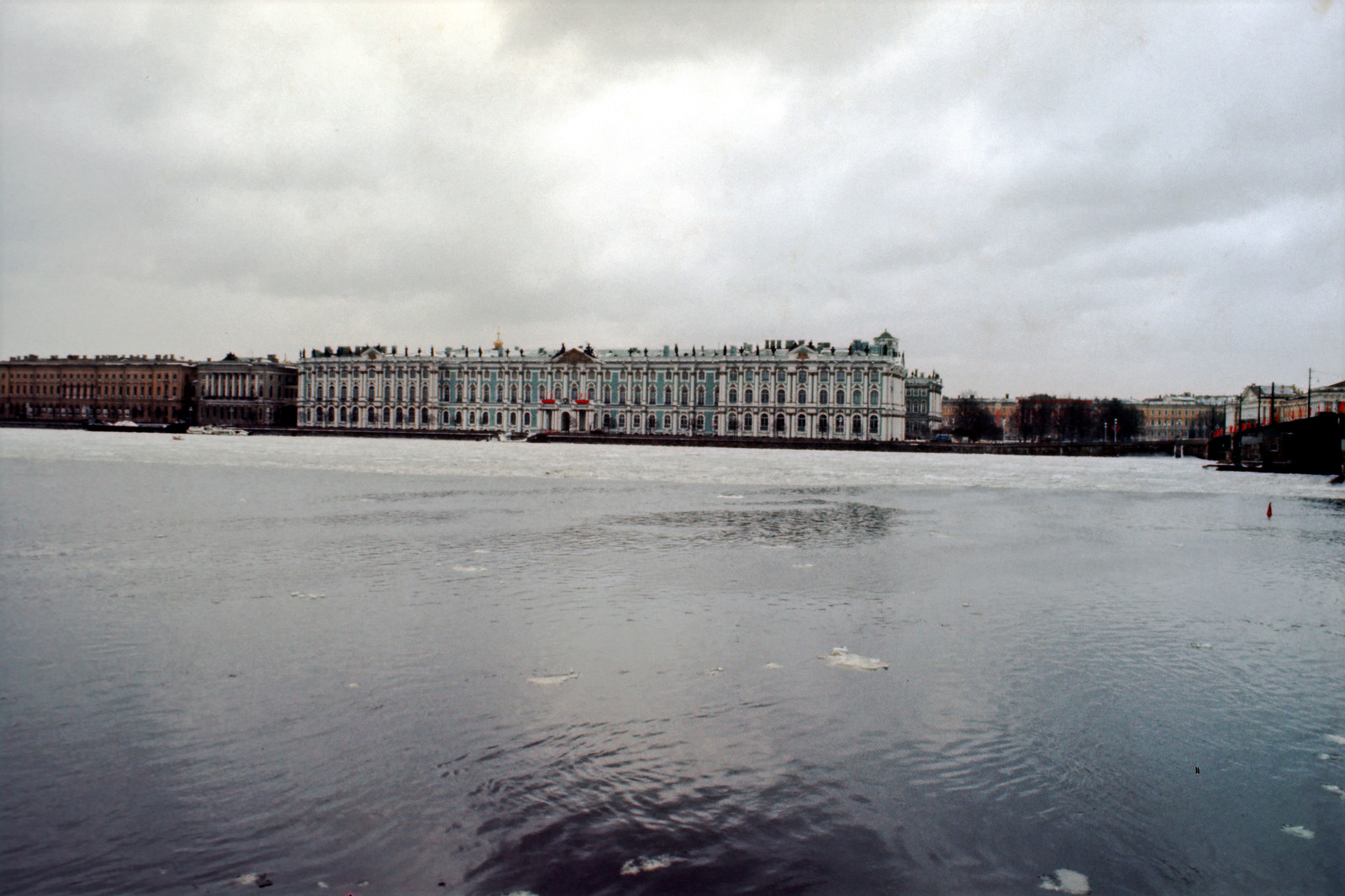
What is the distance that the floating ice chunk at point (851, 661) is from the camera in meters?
7.28

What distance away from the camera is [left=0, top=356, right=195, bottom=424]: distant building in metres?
145

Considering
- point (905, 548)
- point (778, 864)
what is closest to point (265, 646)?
point (778, 864)

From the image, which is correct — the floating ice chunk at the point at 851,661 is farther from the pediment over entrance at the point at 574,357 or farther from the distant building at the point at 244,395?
the distant building at the point at 244,395

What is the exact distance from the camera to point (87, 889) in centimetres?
383

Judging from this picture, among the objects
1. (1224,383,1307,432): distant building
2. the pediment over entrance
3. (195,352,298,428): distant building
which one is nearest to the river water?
the pediment over entrance

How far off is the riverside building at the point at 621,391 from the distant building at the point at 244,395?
11099 mm

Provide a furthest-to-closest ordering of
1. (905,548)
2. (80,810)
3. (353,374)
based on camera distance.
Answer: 1. (353,374)
2. (905,548)
3. (80,810)

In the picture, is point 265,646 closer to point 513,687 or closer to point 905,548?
point 513,687

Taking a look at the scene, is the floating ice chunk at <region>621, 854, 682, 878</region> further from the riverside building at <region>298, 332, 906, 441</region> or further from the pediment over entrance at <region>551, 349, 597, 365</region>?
the pediment over entrance at <region>551, 349, 597, 365</region>

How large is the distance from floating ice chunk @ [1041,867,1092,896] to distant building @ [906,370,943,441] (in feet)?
478

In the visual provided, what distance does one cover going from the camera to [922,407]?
14975 centimetres

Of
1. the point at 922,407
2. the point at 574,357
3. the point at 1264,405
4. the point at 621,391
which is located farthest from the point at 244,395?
the point at 1264,405

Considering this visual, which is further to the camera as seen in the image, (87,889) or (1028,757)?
(1028,757)

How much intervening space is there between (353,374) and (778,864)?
130313 millimetres
